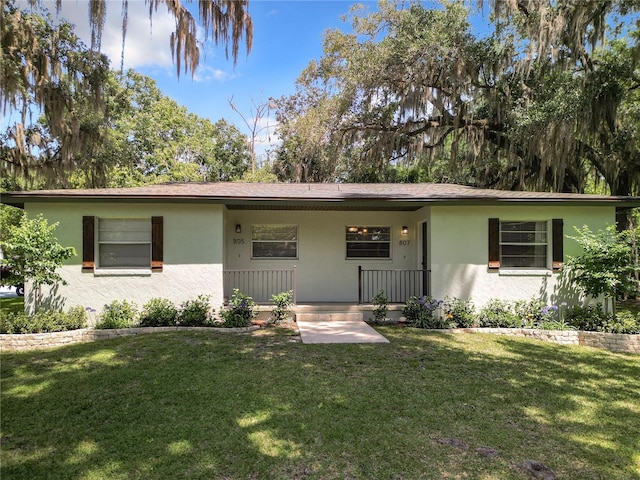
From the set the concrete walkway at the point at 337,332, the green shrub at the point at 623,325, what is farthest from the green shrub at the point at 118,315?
the green shrub at the point at 623,325

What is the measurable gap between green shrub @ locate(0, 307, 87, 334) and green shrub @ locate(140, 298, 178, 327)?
1.10 m

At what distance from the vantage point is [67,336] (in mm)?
6820

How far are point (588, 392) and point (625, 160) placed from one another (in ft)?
32.9

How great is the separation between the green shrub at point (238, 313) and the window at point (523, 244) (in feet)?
18.7

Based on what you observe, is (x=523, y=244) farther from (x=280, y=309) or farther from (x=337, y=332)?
(x=280, y=309)

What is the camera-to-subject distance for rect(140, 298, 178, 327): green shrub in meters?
7.48

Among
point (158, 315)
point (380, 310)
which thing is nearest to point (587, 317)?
point (380, 310)

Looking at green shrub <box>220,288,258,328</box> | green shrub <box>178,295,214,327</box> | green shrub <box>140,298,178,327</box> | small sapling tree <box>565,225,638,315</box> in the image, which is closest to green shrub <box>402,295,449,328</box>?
small sapling tree <box>565,225,638,315</box>

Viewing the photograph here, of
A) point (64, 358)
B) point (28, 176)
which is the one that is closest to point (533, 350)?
point (64, 358)

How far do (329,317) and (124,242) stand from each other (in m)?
4.71

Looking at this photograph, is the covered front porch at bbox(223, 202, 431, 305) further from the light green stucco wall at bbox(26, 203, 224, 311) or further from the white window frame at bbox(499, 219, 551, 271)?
the white window frame at bbox(499, 219, 551, 271)

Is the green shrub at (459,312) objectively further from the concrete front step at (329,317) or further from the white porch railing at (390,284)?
the concrete front step at (329,317)

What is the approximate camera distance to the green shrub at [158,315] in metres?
7.48

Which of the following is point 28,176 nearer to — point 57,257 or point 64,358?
point 57,257
